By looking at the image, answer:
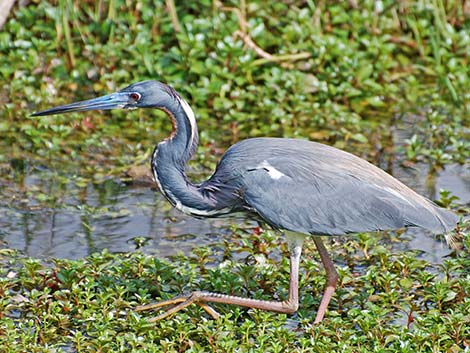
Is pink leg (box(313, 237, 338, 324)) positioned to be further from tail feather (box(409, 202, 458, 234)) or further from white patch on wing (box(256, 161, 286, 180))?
tail feather (box(409, 202, 458, 234))

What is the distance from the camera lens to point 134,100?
546 centimetres

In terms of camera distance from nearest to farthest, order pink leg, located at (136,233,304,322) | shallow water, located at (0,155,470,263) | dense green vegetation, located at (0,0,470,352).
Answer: dense green vegetation, located at (0,0,470,352) → pink leg, located at (136,233,304,322) → shallow water, located at (0,155,470,263)

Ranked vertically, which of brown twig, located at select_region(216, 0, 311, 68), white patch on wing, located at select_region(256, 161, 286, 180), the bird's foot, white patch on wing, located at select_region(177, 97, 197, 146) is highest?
white patch on wing, located at select_region(177, 97, 197, 146)

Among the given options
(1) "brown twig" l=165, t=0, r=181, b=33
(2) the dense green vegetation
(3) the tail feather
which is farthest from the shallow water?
(1) "brown twig" l=165, t=0, r=181, b=33

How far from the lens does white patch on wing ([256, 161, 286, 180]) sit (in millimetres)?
5309

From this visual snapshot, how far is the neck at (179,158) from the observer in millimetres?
5391

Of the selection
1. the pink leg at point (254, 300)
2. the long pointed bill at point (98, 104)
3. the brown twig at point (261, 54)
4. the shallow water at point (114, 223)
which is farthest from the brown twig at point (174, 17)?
the pink leg at point (254, 300)

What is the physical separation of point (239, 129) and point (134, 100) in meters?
2.67

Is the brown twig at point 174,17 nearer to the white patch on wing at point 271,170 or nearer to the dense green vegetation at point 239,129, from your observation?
the dense green vegetation at point 239,129

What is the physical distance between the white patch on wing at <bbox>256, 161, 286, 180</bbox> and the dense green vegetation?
0.63 m

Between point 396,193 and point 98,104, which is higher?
point 98,104

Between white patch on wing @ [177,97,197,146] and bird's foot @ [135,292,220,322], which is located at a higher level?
white patch on wing @ [177,97,197,146]

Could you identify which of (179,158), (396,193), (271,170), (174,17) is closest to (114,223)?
(179,158)

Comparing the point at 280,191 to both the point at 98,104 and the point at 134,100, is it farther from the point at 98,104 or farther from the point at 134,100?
the point at 98,104
